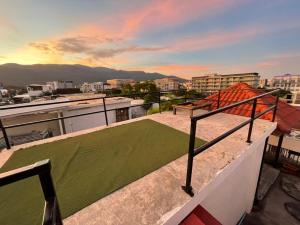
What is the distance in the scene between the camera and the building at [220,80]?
5306 centimetres

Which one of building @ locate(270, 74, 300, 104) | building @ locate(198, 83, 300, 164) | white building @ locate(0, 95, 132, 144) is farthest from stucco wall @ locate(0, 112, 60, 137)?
building @ locate(270, 74, 300, 104)

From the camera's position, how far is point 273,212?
15.1 feet

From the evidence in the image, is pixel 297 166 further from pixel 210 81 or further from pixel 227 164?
pixel 210 81

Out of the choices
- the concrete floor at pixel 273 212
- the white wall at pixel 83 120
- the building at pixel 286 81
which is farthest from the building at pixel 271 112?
the building at pixel 286 81

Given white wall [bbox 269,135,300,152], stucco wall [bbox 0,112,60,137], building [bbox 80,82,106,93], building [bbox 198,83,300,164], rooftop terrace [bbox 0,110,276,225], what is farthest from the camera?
building [bbox 80,82,106,93]

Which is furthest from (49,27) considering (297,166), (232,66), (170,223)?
(232,66)

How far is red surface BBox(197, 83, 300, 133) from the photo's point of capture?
4.14m

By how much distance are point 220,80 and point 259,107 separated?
63.3m

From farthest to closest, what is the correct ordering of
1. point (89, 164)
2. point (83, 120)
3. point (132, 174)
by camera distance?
point (83, 120) → point (89, 164) → point (132, 174)

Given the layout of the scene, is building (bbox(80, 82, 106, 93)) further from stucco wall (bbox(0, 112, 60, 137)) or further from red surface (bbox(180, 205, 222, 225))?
red surface (bbox(180, 205, 222, 225))

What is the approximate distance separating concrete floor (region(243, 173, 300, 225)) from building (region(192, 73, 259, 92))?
50162 mm

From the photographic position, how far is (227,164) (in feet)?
6.11

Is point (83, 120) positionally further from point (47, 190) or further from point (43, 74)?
point (43, 74)

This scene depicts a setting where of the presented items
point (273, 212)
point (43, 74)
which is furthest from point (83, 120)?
point (43, 74)
